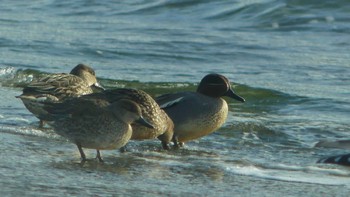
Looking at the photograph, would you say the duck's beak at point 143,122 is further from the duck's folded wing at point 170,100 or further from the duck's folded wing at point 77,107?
the duck's folded wing at point 170,100

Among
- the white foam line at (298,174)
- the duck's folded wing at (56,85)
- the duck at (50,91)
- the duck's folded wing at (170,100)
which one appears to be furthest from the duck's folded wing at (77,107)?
the duck's folded wing at (56,85)

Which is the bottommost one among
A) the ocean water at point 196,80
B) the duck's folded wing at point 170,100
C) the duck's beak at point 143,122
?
the ocean water at point 196,80

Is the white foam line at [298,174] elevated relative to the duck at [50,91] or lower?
lower

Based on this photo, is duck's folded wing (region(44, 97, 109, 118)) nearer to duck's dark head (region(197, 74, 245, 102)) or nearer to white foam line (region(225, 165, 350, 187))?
white foam line (region(225, 165, 350, 187))

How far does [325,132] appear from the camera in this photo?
10.3m

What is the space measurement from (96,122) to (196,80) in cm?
631

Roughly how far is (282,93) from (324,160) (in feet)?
15.0

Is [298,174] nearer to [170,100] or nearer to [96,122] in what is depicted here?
[96,122]

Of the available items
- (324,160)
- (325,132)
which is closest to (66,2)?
(325,132)

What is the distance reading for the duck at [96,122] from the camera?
7.87 m

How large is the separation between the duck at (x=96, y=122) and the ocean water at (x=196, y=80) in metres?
0.17

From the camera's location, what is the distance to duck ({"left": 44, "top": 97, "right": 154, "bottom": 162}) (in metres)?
7.87

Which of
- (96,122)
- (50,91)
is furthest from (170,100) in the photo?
(96,122)

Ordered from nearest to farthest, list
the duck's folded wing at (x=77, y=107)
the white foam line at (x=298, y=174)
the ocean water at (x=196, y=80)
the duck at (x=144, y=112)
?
the ocean water at (x=196, y=80) → the white foam line at (x=298, y=174) → the duck's folded wing at (x=77, y=107) → the duck at (x=144, y=112)
